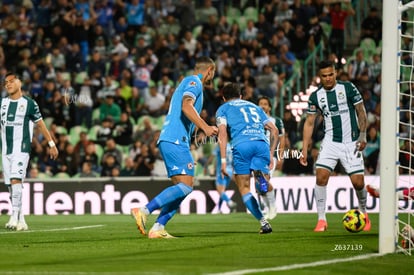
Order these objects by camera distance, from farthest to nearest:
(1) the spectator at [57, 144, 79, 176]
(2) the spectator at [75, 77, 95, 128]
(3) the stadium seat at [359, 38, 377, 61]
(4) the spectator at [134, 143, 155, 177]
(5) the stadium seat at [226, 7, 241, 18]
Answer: (5) the stadium seat at [226, 7, 241, 18], (3) the stadium seat at [359, 38, 377, 61], (2) the spectator at [75, 77, 95, 128], (1) the spectator at [57, 144, 79, 176], (4) the spectator at [134, 143, 155, 177]

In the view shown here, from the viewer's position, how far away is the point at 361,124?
44.8ft

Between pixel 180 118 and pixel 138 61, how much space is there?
47.4ft

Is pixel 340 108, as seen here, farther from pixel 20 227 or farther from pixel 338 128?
pixel 20 227

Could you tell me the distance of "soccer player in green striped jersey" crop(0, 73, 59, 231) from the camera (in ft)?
48.1

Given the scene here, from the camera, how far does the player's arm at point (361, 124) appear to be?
1360 centimetres

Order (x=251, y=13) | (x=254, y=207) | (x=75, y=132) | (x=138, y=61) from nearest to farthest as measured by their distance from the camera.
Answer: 1. (x=254, y=207)
2. (x=75, y=132)
3. (x=138, y=61)
4. (x=251, y=13)

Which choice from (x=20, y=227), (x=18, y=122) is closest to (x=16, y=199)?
(x=20, y=227)

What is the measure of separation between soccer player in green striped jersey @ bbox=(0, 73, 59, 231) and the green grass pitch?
0.58 m

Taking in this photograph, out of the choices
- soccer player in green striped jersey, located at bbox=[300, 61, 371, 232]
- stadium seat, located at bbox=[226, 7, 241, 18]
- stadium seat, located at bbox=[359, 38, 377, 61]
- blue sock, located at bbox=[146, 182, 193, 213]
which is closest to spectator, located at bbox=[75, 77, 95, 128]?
stadium seat, located at bbox=[226, 7, 241, 18]

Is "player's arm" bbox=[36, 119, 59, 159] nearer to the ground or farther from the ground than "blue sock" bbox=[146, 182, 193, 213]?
farther from the ground

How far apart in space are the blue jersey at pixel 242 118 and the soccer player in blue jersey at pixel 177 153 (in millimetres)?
1750

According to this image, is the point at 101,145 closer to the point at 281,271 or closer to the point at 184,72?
the point at 184,72

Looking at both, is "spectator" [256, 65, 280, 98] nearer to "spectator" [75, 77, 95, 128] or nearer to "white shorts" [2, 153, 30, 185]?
"spectator" [75, 77, 95, 128]

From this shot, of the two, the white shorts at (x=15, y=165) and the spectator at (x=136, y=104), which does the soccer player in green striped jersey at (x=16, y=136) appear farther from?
the spectator at (x=136, y=104)
